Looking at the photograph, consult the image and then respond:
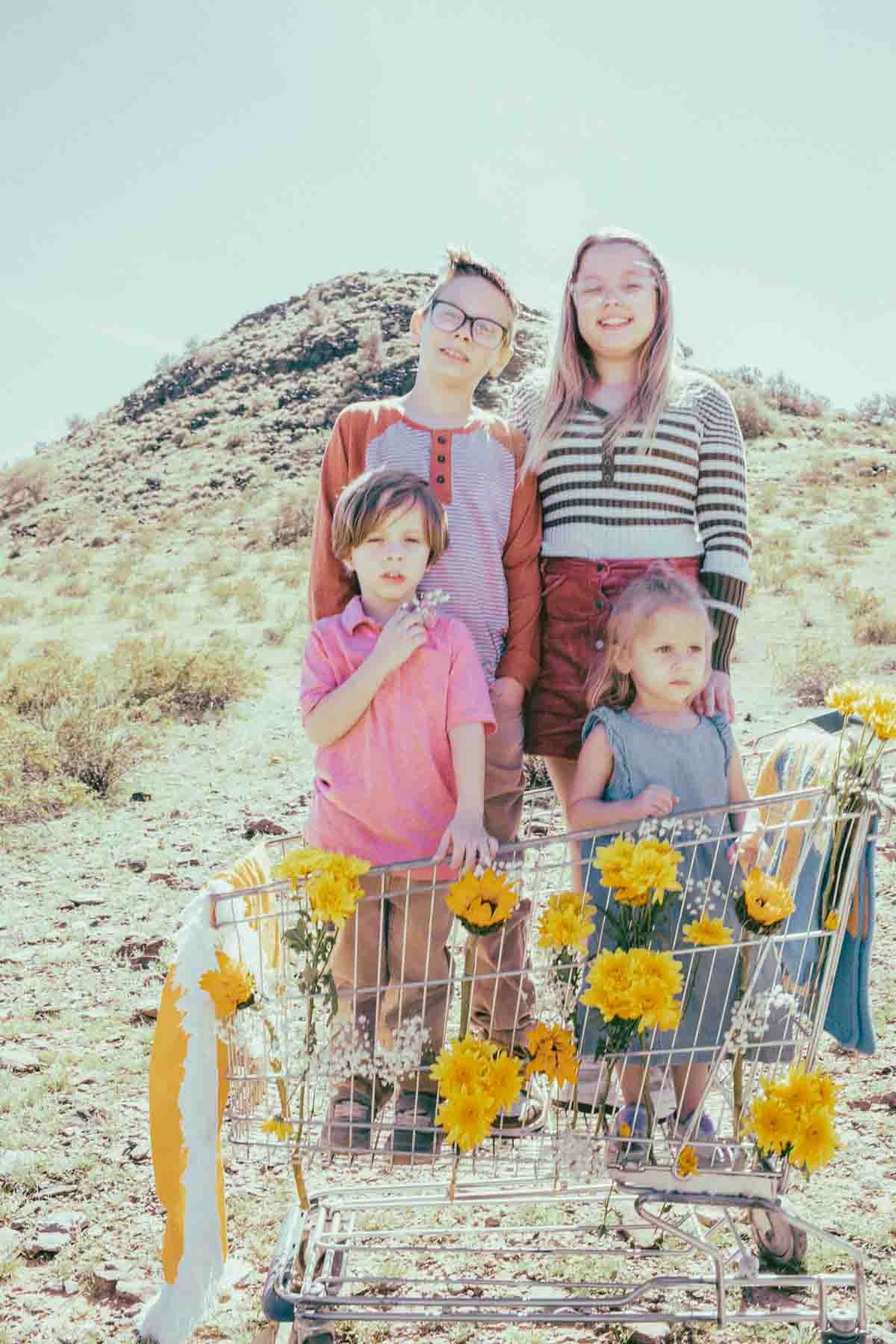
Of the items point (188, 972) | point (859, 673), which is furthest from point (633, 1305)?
point (859, 673)

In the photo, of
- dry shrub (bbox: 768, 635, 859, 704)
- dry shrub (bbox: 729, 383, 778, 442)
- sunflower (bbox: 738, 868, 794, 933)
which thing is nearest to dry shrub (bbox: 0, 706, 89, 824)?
sunflower (bbox: 738, 868, 794, 933)

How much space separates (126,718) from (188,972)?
7440 millimetres

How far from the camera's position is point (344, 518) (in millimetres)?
2742

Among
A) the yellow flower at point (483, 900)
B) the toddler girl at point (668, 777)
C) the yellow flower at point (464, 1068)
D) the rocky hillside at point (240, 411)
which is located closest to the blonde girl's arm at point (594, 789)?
the toddler girl at point (668, 777)

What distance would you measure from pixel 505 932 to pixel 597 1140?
2.30ft

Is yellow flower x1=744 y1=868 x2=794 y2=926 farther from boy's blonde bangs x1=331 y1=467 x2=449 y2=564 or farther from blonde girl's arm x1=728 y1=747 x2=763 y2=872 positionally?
boy's blonde bangs x1=331 y1=467 x2=449 y2=564

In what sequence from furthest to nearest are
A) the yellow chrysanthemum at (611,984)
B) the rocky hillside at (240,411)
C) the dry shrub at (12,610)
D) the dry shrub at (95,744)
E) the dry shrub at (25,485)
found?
the dry shrub at (25,485), the rocky hillside at (240,411), the dry shrub at (12,610), the dry shrub at (95,744), the yellow chrysanthemum at (611,984)

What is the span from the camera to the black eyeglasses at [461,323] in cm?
293

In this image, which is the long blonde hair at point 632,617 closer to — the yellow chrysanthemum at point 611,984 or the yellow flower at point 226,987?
the yellow chrysanthemum at point 611,984

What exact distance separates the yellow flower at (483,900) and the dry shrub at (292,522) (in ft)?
69.5

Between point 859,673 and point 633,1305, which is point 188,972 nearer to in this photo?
point 633,1305

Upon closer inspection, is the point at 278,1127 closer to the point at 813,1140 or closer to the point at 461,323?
the point at 813,1140

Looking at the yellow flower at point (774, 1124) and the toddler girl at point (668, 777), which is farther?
the toddler girl at point (668, 777)

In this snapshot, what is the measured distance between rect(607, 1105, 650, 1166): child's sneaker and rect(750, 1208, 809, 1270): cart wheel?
0.61m
